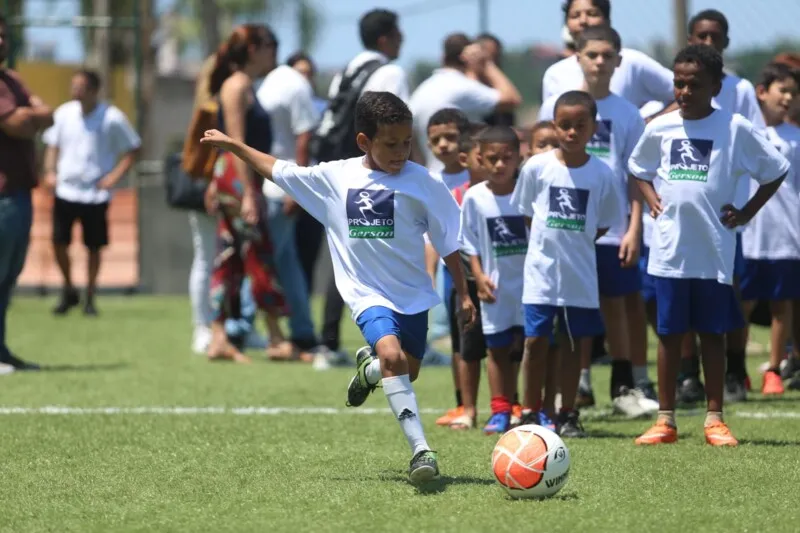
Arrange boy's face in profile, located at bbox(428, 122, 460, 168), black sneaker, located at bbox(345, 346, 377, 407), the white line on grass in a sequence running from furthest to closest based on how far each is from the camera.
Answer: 1. boy's face in profile, located at bbox(428, 122, 460, 168)
2. the white line on grass
3. black sneaker, located at bbox(345, 346, 377, 407)

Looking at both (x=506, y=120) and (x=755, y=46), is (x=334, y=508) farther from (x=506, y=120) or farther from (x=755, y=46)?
(x=755, y=46)

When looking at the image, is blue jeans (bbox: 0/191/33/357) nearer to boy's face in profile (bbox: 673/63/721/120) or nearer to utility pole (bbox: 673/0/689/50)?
boy's face in profile (bbox: 673/63/721/120)

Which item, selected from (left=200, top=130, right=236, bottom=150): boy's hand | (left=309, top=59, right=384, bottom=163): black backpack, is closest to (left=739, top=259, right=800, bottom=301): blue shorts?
(left=309, top=59, right=384, bottom=163): black backpack

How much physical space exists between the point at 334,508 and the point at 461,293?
4.41ft

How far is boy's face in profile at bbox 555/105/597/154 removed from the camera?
745 cm

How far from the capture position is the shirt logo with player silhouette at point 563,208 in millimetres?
7562

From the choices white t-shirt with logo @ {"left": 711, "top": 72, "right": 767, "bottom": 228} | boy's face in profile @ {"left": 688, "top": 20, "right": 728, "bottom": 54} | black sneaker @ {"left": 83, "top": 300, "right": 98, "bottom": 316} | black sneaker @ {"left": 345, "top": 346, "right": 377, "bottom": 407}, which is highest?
boy's face in profile @ {"left": 688, "top": 20, "right": 728, "bottom": 54}

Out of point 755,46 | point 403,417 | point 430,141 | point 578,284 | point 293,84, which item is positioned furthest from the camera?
point 755,46

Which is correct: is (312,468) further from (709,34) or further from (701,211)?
(709,34)

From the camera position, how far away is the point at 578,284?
7562mm

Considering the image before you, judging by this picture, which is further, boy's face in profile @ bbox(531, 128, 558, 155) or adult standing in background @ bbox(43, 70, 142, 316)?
adult standing in background @ bbox(43, 70, 142, 316)

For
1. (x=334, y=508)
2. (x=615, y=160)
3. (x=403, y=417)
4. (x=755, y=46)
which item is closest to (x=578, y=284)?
(x=615, y=160)

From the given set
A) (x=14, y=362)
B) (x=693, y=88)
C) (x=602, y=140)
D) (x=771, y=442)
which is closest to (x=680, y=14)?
(x=602, y=140)

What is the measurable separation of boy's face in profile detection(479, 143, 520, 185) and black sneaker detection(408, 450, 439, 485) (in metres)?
2.26
